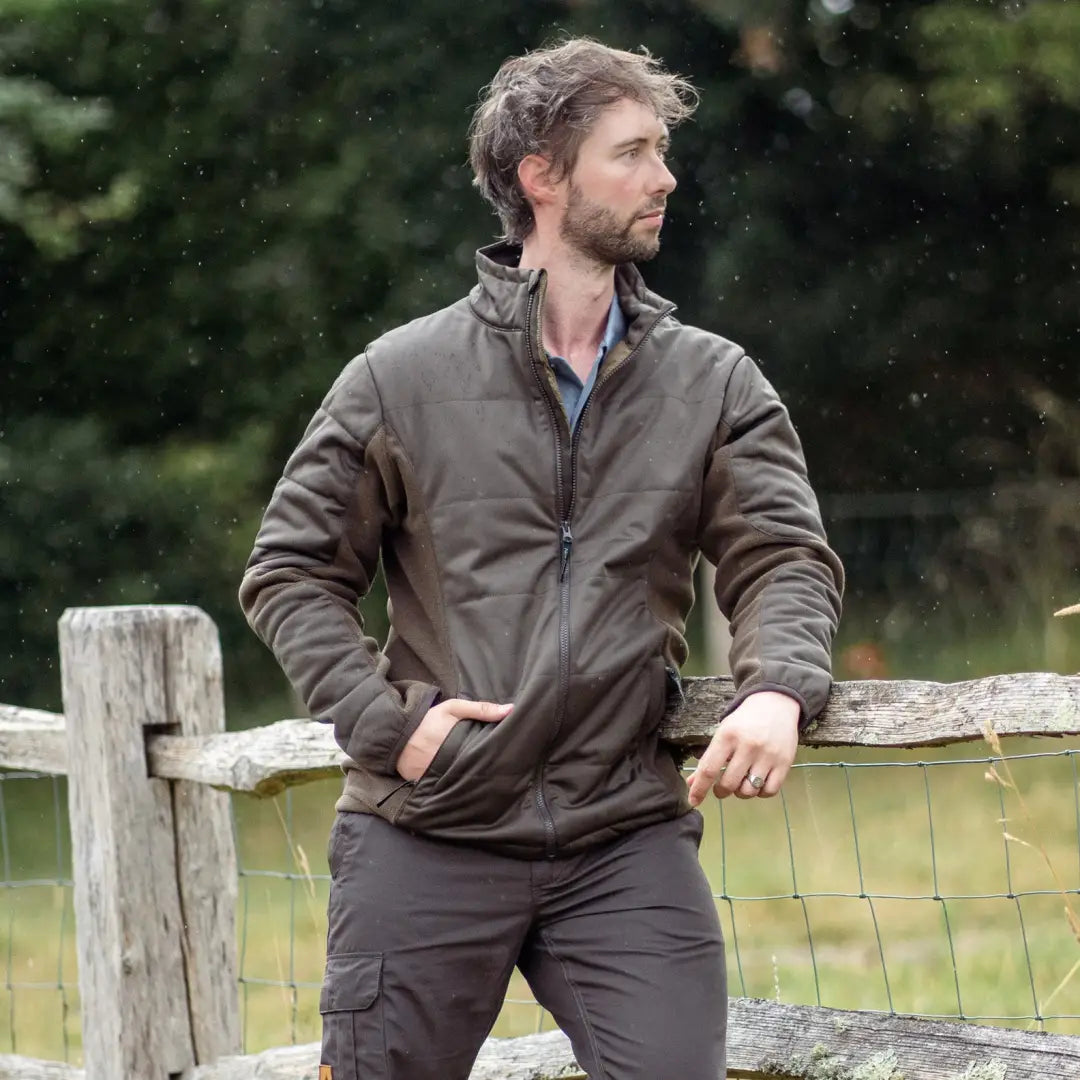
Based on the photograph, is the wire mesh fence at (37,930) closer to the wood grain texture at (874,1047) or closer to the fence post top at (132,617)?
the fence post top at (132,617)

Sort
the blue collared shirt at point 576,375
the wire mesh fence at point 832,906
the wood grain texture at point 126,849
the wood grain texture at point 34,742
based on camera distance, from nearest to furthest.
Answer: the blue collared shirt at point 576,375
the wood grain texture at point 126,849
the wood grain texture at point 34,742
the wire mesh fence at point 832,906

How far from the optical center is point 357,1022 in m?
2.43

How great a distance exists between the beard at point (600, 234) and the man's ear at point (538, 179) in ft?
0.14

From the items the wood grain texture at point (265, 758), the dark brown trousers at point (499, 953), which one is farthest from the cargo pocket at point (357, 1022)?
the wood grain texture at point (265, 758)

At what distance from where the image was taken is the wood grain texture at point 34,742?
3.74m

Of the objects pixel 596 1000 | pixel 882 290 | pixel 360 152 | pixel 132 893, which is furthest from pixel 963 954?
pixel 360 152

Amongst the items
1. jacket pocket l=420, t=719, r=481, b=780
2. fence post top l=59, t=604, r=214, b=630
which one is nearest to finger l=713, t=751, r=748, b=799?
jacket pocket l=420, t=719, r=481, b=780

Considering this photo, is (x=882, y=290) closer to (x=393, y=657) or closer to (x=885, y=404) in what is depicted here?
(x=885, y=404)

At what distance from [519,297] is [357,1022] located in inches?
43.1

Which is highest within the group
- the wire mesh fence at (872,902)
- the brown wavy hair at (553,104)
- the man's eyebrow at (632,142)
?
the brown wavy hair at (553,104)

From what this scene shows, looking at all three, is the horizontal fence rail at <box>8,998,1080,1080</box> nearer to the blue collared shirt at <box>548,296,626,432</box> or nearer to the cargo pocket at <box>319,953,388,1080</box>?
the cargo pocket at <box>319,953,388,1080</box>

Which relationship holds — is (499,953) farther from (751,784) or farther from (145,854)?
(145,854)

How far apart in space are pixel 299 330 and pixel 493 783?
904 cm

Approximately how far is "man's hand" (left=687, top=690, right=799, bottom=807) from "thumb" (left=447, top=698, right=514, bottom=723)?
0.29 m
